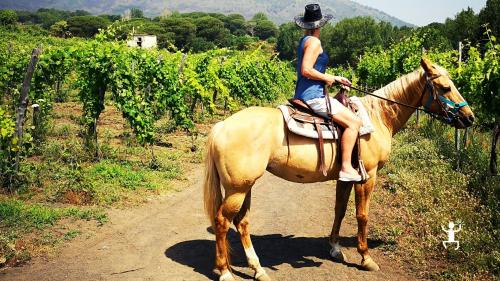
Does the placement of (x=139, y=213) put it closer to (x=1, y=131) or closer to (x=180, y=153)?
(x=1, y=131)

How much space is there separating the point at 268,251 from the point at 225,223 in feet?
4.76

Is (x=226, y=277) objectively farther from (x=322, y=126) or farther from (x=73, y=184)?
(x=73, y=184)

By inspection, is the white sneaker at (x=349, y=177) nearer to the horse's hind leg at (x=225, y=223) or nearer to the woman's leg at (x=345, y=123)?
the woman's leg at (x=345, y=123)

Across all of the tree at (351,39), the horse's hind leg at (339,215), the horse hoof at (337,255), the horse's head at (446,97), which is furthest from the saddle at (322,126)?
the tree at (351,39)

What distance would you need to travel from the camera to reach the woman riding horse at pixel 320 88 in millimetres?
5141

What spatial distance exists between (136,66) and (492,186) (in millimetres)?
9761

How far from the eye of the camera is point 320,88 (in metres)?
5.30

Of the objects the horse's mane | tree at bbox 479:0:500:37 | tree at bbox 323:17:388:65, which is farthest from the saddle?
tree at bbox 323:17:388:65

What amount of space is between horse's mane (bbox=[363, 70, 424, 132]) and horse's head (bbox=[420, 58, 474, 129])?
197mm

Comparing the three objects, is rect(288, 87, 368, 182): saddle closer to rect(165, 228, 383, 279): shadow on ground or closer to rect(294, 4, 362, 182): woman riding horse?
rect(294, 4, 362, 182): woman riding horse

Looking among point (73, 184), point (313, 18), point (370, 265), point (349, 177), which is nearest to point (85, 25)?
point (73, 184)

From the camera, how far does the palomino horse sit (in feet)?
16.4

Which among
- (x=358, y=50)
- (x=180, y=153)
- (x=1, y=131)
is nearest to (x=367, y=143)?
(x=1, y=131)

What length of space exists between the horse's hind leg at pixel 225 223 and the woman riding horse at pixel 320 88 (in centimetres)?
137
